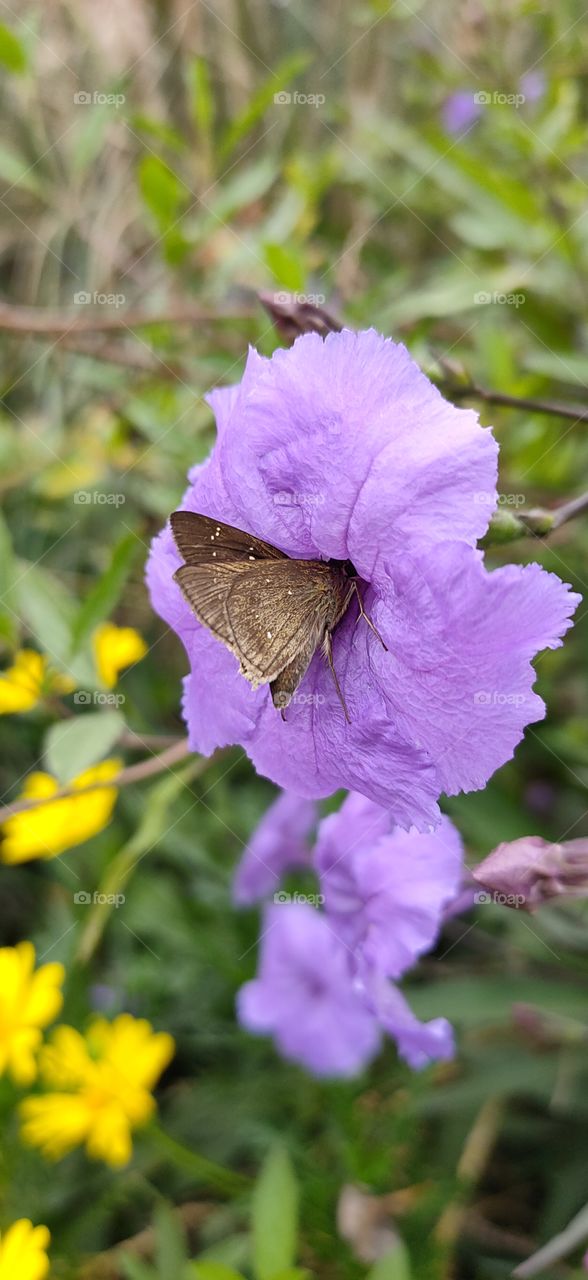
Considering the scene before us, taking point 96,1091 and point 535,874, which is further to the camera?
point 96,1091

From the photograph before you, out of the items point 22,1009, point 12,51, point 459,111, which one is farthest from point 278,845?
point 459,111

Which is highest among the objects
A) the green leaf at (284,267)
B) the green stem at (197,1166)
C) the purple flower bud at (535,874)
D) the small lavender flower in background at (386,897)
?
the green leaf at (284,267)

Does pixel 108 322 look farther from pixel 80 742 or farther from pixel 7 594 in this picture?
pixel 80 742

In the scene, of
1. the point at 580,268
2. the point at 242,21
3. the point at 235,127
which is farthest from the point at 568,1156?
the point at 242,21

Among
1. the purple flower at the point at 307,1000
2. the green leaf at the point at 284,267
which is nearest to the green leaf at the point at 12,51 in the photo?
the green leaf at the point at 284,267

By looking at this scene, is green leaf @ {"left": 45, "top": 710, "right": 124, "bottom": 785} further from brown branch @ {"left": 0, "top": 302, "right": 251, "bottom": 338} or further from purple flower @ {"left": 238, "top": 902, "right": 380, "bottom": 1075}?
brown branch @ {"left": 0, "top": 302, "right": 251, "bottom": 338}

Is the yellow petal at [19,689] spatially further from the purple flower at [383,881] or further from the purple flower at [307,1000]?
the purple flower at [307,1000]
